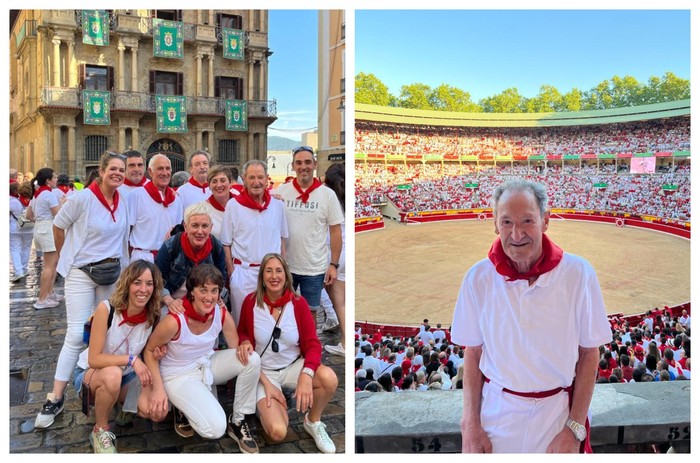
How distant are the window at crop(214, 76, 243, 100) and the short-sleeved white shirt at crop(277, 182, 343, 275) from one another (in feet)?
62.6

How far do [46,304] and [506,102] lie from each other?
141 ft

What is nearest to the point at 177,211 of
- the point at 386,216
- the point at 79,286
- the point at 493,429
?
the point at 79,286

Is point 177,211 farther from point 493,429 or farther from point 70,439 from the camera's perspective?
point 493,429

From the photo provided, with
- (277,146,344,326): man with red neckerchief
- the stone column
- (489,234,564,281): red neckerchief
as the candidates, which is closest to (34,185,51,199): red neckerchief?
(277,146,344,326): man with red neckerchief

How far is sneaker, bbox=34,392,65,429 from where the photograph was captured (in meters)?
3.19

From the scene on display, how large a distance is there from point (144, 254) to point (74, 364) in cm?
92

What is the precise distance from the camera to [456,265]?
17.4 m

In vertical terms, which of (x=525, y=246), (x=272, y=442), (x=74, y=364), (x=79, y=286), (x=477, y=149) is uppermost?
(x=477, y=149)

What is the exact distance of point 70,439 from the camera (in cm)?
310

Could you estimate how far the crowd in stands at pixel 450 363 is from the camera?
176 inches

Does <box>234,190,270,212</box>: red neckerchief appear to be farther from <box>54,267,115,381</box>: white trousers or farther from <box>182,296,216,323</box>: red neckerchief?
<box>54,267,115,381</box>: white trousers

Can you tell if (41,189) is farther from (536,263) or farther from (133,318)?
(536,263)

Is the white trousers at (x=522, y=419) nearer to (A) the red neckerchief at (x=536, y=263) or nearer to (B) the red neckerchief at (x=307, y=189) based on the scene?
(A) the red neckerchief at (x=536, y=263)

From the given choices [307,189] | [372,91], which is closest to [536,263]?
[307,189]
